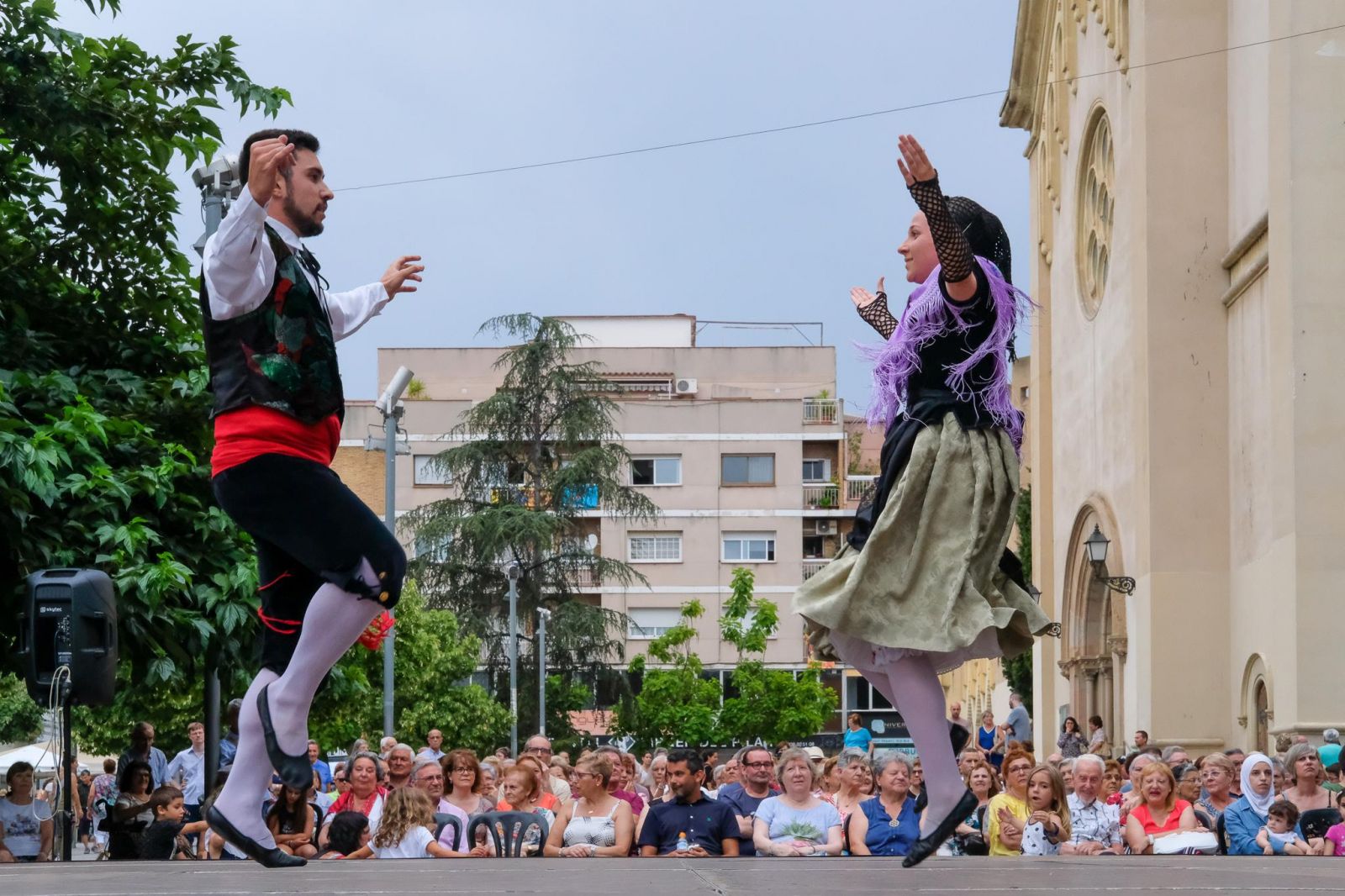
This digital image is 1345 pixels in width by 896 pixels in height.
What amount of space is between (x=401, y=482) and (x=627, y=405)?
9.36 meters

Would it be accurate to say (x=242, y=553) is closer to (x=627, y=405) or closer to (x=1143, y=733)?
(x=1143, y=733)

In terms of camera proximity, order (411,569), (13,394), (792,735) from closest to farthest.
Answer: (13,394) < (411,569) < (792,735)

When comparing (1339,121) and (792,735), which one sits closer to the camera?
(1339,121)

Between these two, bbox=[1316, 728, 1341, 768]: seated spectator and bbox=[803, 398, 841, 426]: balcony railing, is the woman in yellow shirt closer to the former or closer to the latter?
bbox=[1316, 728, 1341, 768]: seated spectator

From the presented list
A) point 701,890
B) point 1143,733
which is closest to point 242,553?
point 701,890

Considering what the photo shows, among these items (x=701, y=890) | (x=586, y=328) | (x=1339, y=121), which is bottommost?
(x=701, y=890)

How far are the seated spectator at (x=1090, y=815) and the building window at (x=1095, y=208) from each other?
72.0 ft

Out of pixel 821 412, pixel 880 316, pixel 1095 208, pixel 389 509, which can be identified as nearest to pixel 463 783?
pixel 880 316

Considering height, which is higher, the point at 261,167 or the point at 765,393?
the point at 765,393

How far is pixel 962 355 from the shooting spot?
6992 millimetres

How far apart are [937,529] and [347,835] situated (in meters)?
5.58

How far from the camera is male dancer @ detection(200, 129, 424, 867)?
5859mm

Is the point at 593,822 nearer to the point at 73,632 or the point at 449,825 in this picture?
the point at 449,825

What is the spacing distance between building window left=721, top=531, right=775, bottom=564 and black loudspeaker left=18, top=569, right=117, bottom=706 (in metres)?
65.3
